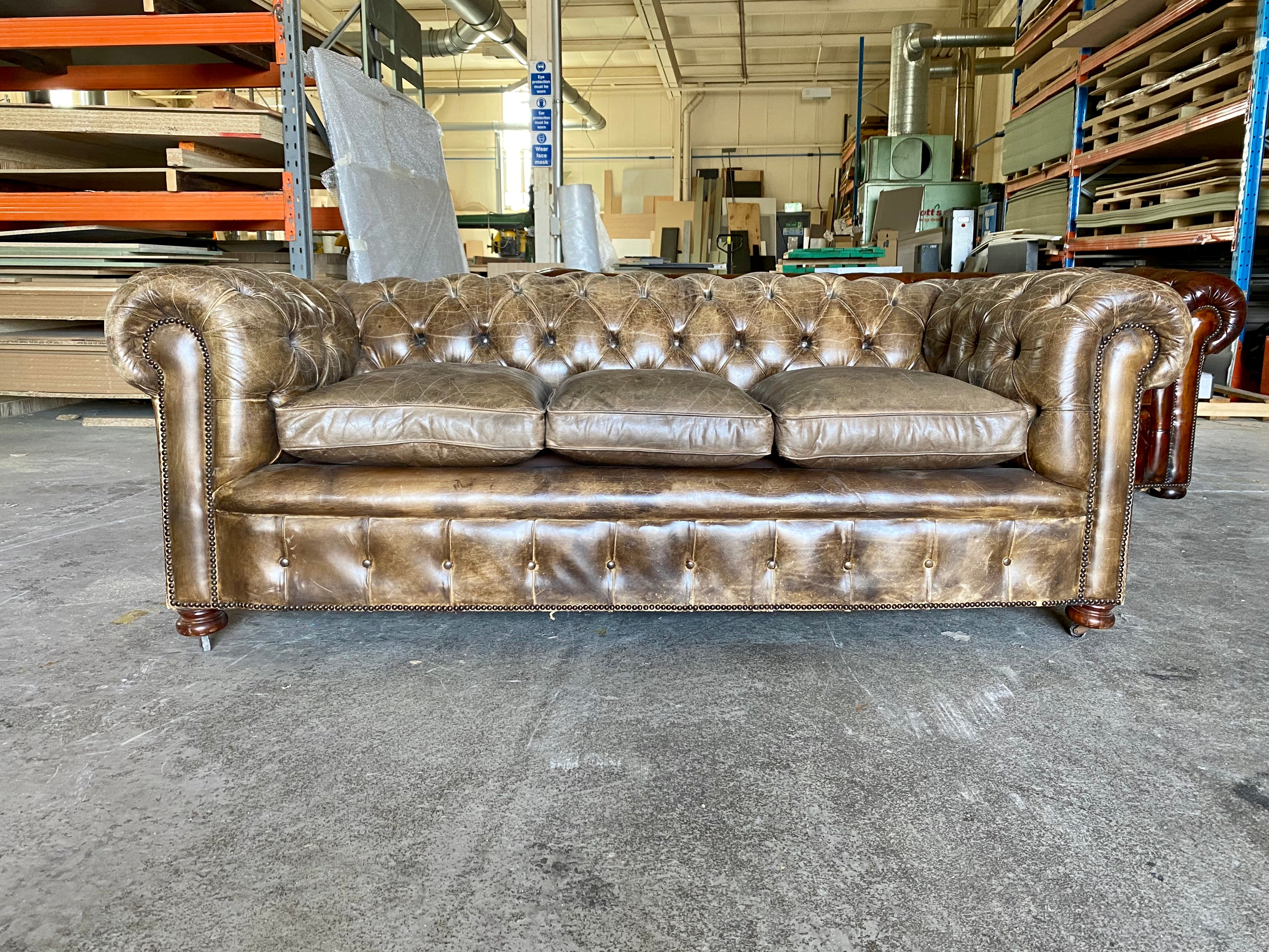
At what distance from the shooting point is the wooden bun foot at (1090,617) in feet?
6.29

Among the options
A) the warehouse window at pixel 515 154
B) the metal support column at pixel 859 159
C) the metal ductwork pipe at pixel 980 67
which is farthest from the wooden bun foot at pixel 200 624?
the warehouse window at pixel 515 154

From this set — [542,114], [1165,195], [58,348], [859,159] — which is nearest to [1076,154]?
[1165,195]

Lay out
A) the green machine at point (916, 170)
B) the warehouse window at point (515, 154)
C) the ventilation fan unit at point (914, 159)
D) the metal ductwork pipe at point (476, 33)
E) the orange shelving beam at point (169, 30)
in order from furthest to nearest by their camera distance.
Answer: the warehouse window at point (515, 154), the metal ductwork pipe at point (476, 33), the ventilation fan unit at point (914, 159), the green machine at point (916, 170), the orange shelving beam at point (169, 30)

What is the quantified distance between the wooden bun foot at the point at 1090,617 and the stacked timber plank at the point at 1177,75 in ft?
13.0

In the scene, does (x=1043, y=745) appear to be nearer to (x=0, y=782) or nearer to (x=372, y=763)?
(x=372, y=763)

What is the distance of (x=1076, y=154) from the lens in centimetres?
613

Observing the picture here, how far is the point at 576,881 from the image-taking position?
1126 millimetres

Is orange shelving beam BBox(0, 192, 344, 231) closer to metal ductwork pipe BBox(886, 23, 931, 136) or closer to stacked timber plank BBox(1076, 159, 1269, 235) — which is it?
stacked timber plank BBox(1076, 159, 1269, 235)

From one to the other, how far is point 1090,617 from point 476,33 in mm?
10048

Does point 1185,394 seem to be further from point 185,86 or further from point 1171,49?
point 185,86

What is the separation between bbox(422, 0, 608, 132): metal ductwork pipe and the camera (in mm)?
8516

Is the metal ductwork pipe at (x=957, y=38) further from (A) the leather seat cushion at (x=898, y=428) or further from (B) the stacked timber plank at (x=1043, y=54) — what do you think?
(A) the leather seat cushion at (x=898, y=428)

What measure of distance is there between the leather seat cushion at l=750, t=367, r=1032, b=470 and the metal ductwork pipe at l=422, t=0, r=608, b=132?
744cm

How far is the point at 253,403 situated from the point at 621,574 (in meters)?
0.86
